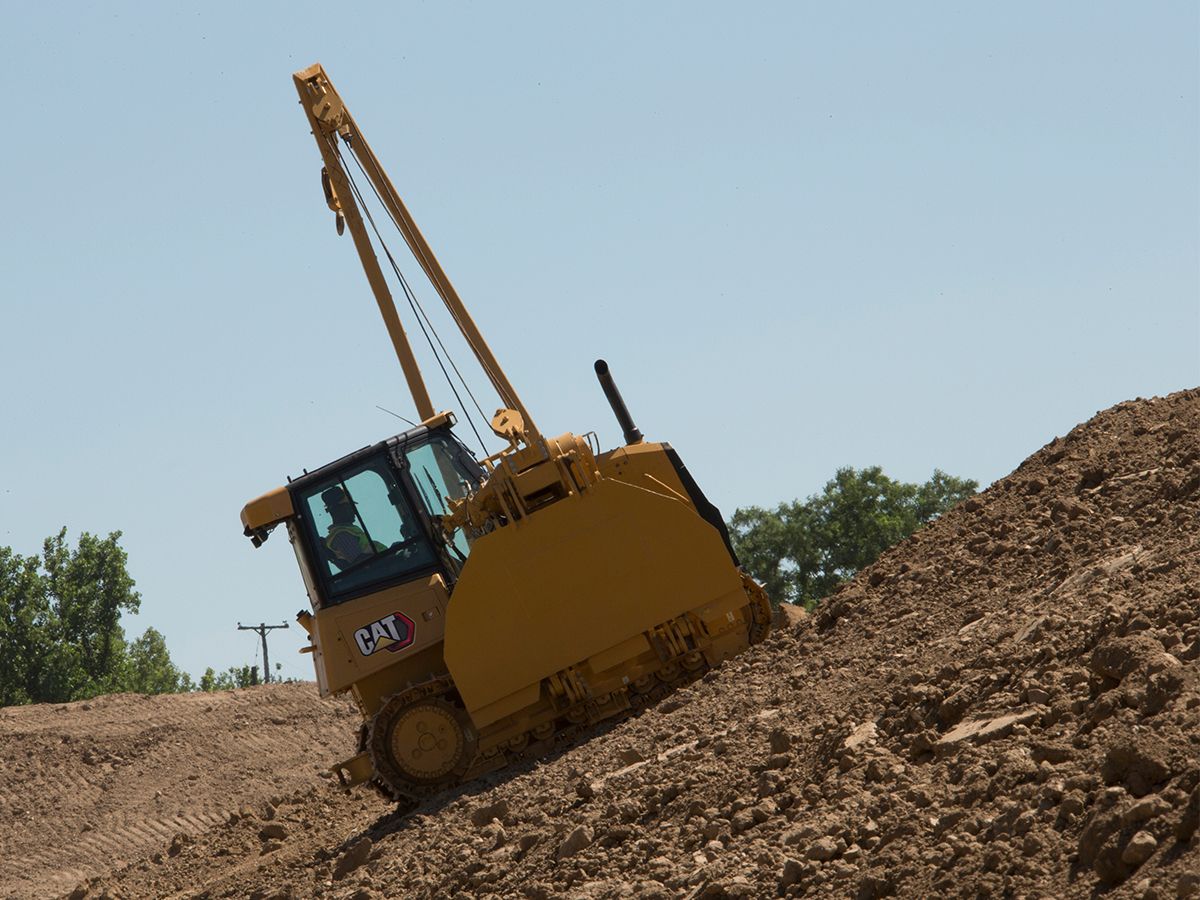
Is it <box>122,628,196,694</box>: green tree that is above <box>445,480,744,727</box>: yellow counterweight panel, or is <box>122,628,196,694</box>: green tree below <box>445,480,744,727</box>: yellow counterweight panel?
above

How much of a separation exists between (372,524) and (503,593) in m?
1.47

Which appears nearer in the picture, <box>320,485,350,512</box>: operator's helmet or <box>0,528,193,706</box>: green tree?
<box>320,485,350,512</box>: operator's helmet

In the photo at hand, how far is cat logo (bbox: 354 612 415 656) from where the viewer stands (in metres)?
13.0

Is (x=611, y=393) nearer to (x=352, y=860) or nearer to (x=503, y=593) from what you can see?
(x=503, y=593)

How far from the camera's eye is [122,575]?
4178 centimetres

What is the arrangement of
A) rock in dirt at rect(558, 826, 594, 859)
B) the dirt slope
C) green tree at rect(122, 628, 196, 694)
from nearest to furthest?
the dirt slope
rock in dirt at rect(558, 826, 594, 859)
green tree at rect(122, 628, 196, 694)

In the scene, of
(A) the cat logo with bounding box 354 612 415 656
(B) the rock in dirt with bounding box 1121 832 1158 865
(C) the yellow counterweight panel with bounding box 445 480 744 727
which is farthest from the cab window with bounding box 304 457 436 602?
(B) the rock in dirt with bounding box 1121 832 1158 865

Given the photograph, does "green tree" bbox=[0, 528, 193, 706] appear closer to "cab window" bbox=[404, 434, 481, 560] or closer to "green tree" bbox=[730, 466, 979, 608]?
"green tree" bbox=[730, 466, 979, 608]

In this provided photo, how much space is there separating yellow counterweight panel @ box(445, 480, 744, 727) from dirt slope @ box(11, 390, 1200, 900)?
0.90m

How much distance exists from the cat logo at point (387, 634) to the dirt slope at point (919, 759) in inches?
52.9

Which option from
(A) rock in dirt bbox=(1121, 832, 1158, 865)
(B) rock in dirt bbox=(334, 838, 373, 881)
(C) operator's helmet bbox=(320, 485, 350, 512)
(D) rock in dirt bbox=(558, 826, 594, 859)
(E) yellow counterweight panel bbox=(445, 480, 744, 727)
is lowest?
(A) rock in dirt bbox=(1121, 832, 1158, 865)

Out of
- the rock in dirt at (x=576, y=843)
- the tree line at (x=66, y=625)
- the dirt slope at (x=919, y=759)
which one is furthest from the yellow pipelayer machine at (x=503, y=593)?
the tree line at (x=66, y=625)

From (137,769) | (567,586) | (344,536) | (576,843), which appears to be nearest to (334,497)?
(344,536)

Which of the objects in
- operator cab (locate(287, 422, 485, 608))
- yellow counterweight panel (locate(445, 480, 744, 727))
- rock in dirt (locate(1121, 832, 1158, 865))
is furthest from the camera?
operator cab (locate(287, 422, 485, 608))
